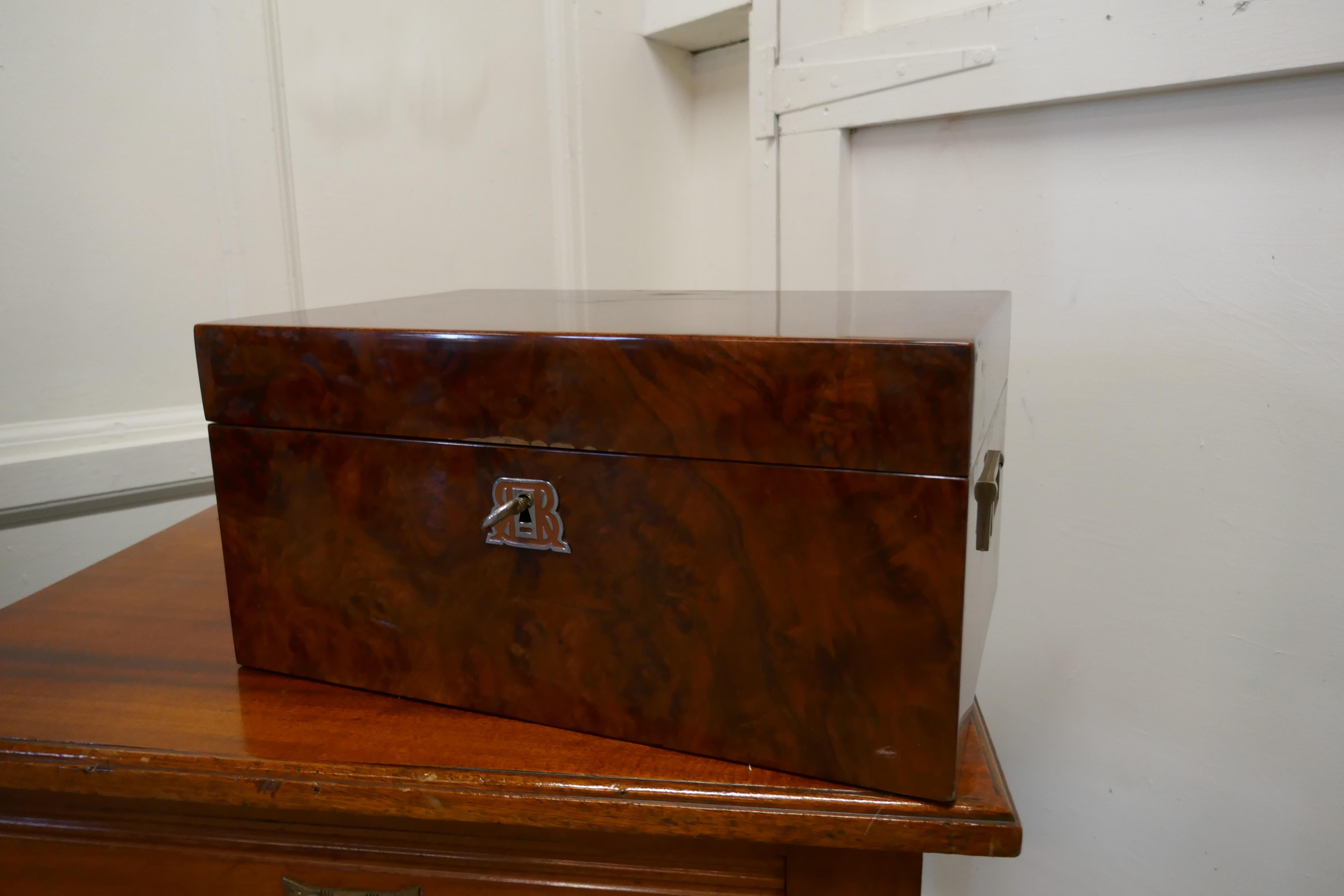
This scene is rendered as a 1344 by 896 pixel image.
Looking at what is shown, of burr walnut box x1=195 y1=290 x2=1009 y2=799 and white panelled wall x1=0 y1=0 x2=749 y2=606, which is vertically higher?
white panelled wall x1=0 y1=0 x2=749 y2=606

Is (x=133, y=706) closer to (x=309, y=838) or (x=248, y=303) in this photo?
(x=309, y=838)

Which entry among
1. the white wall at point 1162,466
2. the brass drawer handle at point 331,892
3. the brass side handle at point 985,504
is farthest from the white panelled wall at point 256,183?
the brass side handle at point 985,504

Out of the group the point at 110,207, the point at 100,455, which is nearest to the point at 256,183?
the point at 110,207

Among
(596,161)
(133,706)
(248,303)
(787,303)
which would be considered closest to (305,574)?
(133,706)

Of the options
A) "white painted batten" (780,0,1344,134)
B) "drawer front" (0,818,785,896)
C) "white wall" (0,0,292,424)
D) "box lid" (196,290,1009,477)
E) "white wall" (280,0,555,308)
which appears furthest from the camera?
"white wall" (280,0,555,308)

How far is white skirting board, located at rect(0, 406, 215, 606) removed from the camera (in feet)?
3.72

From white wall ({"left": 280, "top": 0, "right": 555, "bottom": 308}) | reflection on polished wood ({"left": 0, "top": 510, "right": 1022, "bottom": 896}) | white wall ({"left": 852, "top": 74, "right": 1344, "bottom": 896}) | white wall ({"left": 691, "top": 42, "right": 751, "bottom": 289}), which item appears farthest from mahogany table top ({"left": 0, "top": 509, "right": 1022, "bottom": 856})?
white wall ({"left": 691, "top": 42, "right": 751, "bottom": 289})

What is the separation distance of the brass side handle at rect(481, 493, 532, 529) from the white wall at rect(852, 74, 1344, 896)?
0.65m

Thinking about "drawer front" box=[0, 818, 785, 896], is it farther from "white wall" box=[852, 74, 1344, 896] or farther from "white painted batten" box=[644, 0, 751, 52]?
"white painted batten" box=[644, 0, 751, 52]

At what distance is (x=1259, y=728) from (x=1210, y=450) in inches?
10.7

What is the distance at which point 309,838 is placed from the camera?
58 centimetres

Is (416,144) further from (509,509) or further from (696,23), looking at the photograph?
(509,509)

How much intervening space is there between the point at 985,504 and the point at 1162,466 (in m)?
0.52

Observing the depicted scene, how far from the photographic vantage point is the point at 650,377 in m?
0.50
